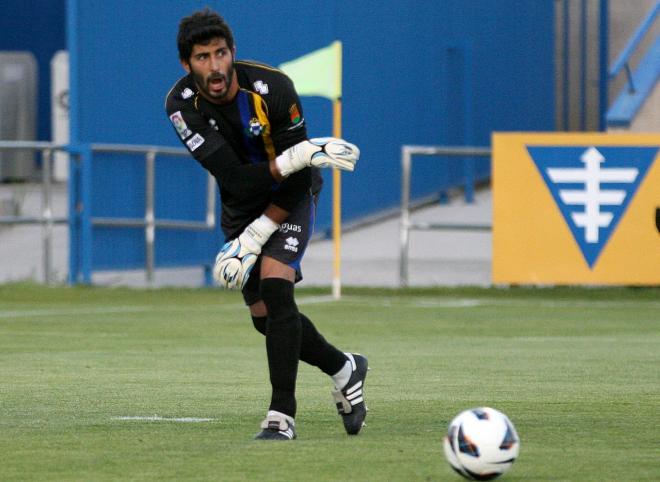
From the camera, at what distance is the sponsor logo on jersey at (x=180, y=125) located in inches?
277

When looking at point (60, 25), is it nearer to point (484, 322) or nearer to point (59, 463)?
point (484, 322)

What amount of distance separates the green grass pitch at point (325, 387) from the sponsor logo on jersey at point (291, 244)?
813 mm

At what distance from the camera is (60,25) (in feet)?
94.9

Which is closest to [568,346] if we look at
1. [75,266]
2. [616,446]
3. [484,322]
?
[484,322]

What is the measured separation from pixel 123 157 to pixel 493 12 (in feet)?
24.5

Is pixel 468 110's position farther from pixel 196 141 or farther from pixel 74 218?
pixel 196 141

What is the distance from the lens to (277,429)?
22.3ft

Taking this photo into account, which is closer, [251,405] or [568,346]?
[251,405]

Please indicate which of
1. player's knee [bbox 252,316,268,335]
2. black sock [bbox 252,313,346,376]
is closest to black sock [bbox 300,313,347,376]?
black sock [bbox 252,313,346,376]

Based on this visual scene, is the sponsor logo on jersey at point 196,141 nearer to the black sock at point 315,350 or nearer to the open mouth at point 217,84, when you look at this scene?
the open mouth at point 217,84

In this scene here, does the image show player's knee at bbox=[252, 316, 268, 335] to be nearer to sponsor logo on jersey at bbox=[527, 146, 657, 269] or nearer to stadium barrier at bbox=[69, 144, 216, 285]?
sponsor logo on jersey at bbox=[527, 146, 657, 269]

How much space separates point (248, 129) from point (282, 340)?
0.92 m

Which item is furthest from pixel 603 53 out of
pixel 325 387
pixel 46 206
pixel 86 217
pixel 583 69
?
pixel 325 387

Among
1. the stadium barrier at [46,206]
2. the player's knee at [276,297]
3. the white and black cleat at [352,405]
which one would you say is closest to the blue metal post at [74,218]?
the stadium barrier at [46,206]
